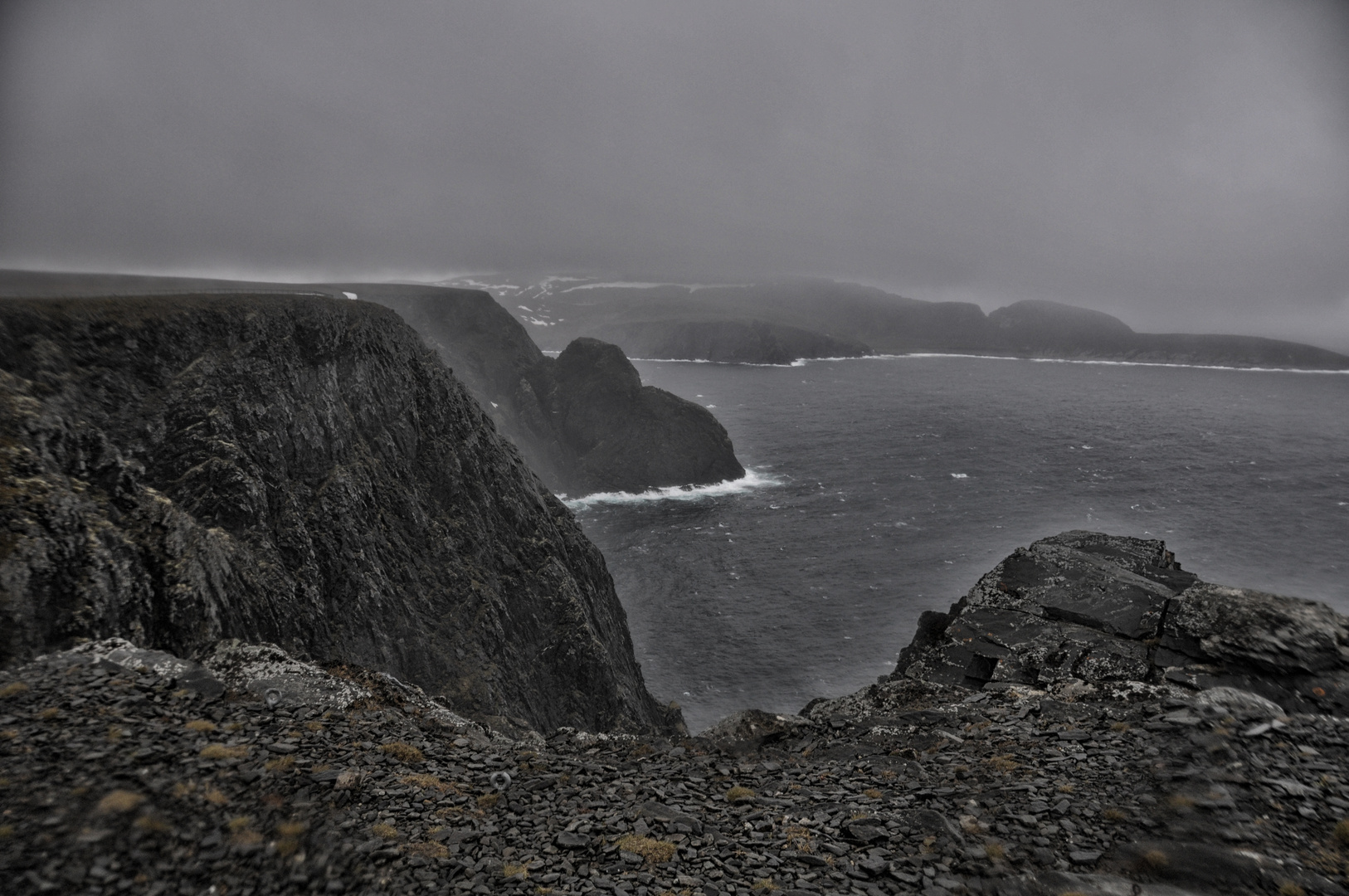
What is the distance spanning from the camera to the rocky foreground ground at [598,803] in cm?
1070

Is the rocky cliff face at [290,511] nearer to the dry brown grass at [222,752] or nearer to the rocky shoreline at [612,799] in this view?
the rocky shoreline at [612,799]

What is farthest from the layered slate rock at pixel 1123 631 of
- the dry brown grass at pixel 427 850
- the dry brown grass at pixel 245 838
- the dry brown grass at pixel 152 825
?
the dry brown grass at pixel 152 825

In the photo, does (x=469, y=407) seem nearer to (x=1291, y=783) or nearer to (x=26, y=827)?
(x=26, y=827)

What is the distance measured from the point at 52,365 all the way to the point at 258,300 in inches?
652

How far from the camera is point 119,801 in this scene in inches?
423

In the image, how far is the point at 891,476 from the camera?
126 meters

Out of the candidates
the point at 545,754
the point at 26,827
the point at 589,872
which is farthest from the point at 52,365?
the point at 589,872

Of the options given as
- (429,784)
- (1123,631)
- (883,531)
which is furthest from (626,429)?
(429,784)

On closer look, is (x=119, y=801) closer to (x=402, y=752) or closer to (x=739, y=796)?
(x=402, y=752)

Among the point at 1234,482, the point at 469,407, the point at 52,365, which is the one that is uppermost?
the point at 52,365

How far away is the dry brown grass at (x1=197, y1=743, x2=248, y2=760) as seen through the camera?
12836 millimetres

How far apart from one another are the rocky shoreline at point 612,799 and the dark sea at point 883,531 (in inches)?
1799

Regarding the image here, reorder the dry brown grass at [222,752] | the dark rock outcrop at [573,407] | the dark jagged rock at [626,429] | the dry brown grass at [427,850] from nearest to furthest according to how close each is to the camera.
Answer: the dry brown grass at [427,850] → the dry brown grass at [222,752] → the dark rock outcrop at [573,407] → the dark jagged rock at [626,429]

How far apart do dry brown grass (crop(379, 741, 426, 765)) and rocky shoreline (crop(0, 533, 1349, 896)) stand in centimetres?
5
